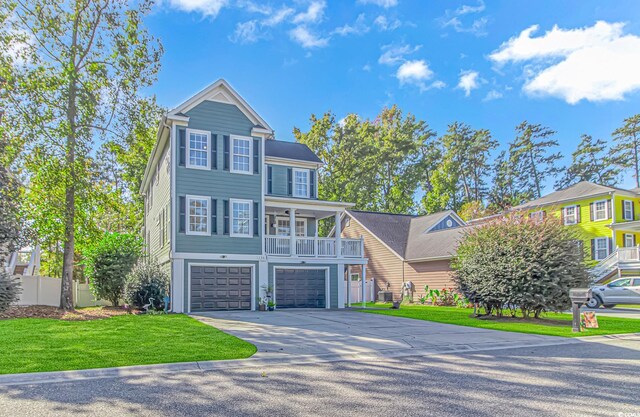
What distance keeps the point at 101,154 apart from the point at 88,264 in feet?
19.3

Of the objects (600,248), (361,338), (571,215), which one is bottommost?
(361,338)

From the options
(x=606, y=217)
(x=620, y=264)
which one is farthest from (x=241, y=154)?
(x=606, y=217)

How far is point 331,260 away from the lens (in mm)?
21141

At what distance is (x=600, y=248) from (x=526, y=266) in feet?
71.3

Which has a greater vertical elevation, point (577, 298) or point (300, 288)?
point (577, 298)

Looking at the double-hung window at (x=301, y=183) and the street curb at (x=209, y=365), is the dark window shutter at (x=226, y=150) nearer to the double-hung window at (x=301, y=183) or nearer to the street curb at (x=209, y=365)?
the double-hung window at (x=301, y=183)

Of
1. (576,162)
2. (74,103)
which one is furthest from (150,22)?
(576,162)

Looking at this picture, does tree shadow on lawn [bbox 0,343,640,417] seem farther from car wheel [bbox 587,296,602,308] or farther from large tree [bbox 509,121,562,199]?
large tree [bbox 509,121,562,199]

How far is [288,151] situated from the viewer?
75.0 ft

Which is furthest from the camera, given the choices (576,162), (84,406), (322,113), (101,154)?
(576,162)

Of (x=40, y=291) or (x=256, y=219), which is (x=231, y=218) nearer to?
(x=256, y=219)

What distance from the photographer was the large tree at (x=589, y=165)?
167 feet

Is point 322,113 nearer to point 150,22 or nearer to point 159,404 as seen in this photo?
point 150,22

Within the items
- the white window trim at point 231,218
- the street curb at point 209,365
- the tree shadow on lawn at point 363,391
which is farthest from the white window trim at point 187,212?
the tree shadow on lawn at point 363,391
